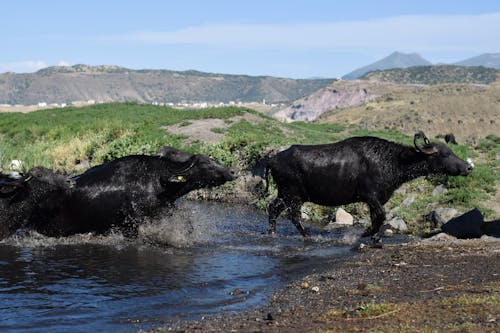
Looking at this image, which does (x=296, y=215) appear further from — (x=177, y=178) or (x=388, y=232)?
(x=177, y=178)

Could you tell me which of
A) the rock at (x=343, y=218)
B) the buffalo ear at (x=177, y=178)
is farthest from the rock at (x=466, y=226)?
the buffalo ear at (x=177, y=178)

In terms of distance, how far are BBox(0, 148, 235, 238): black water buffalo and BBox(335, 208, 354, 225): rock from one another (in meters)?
3.76

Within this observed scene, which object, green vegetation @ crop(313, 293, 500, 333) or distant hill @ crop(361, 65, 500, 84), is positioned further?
distant hill @ crop(361, 65, 500, 84)

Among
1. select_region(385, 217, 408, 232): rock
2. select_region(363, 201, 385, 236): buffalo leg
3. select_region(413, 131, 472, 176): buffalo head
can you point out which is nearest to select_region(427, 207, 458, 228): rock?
select_region(385, 217, 408, 232): rock

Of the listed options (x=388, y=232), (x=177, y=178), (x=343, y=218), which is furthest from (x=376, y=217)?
(x=177, y=178)

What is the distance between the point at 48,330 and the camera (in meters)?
7.71

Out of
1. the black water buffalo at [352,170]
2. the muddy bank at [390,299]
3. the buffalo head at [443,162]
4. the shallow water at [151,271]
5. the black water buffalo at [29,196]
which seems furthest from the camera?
the buffalo head at [443,162]

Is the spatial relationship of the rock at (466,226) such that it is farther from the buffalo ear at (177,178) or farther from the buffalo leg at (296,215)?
the buffalo ear at (177,178)

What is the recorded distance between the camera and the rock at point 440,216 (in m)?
15.5

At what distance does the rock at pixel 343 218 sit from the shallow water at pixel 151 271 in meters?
1.06

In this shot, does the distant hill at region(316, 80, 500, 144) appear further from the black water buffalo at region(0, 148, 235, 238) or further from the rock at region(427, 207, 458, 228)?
the black water buffalo at region(0, 148, 235, 238)

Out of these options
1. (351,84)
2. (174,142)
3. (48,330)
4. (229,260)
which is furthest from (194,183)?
(351,84)

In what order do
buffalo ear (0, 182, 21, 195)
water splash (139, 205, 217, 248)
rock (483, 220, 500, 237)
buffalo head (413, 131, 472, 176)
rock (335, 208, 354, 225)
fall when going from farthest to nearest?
rock (335, 208, 354, 225), buffalo head (413, 131, 472, 176), rock (483, 220, 500, 237), water splash (139, 205, 217, 248), buffalo ear (0, 182, 21, 195)

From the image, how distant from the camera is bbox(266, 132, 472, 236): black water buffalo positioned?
14.4 m
